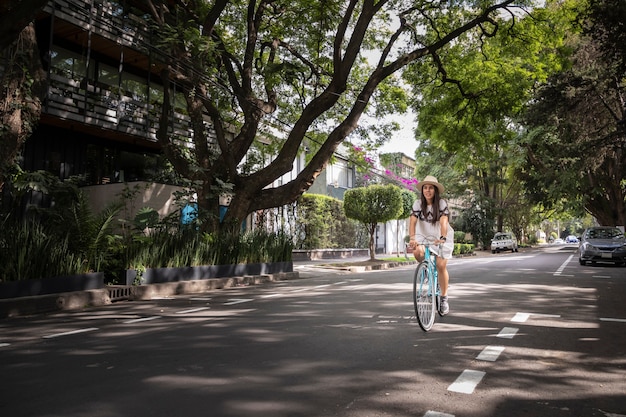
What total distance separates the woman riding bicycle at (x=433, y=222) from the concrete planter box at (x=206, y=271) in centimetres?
659

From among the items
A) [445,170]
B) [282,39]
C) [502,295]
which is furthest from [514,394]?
[445,170]

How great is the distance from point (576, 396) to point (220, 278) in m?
9.95

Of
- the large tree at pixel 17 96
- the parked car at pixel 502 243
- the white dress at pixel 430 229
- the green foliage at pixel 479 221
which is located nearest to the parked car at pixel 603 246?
the white dress at pixel 430 229

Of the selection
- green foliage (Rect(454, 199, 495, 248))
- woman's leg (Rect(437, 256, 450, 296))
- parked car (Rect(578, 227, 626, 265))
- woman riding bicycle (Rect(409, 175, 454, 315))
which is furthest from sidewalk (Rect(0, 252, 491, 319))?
green foliage (Rect(454, 199, 495, 248))

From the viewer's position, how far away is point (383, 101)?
19281 mm

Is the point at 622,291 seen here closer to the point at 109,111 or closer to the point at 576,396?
the point at 576,396

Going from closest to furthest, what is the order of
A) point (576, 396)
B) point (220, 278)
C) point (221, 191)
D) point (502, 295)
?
point (576, 396), point (502, 295), point (220, 278), point (221, 191)

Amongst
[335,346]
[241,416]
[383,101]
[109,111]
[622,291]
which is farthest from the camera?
[383,101]

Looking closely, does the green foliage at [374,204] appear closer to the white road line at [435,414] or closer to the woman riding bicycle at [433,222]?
the woman riding bicycle at [433,222]

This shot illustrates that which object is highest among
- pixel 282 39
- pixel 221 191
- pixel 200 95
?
pixel 282 39

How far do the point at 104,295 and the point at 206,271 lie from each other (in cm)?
334

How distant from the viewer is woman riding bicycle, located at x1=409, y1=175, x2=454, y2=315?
20.4 ft

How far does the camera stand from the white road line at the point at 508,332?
5.57 m

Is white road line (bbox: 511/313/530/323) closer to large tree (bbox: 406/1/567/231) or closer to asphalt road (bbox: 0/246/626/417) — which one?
asphalt road (bbox: 0/246/626/417)
